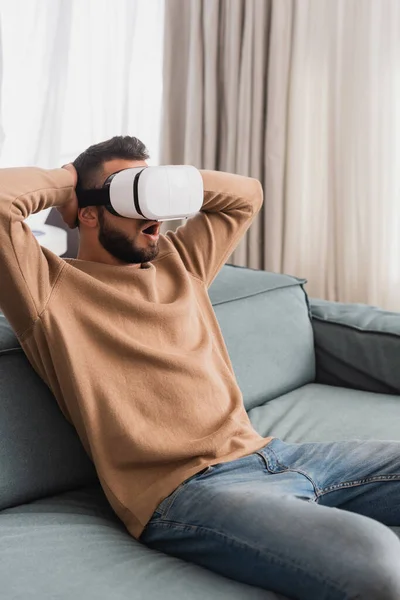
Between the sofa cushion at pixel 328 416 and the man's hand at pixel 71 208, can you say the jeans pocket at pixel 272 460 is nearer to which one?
the sofa cushion at pixel 328 416

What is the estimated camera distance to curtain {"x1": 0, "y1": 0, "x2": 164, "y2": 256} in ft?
9.87

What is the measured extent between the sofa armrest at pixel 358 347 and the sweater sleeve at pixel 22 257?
1.08 metres

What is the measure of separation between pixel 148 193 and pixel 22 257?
10.2 inches

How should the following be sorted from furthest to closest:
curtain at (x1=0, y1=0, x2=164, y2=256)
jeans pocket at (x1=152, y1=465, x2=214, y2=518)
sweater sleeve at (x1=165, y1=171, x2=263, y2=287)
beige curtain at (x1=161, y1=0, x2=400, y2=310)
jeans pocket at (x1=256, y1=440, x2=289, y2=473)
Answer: curtain at (x1=0, y1=0, x2=164, y2=256), beige curtain at (x1=161, y1=0, x2=400, y2=310), sweater sleeve at (x1=165, y1=171, x2=263, y2=287), jeans pocket at (x1=256, y1=440, x2=289, y2=473), jeans pocket at (x1=152, y1=465, x2=214, y2=518)

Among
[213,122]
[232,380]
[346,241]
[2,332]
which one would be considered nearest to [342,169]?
[346,241]

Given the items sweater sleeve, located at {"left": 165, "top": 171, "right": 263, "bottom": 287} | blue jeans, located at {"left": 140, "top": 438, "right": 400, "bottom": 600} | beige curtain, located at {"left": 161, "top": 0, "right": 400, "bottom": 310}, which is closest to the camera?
blue jeans, located at {"left": 140, "top": 438, "right": 400, "bottom": 600}

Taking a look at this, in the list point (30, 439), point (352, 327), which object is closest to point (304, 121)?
point (352, 327)

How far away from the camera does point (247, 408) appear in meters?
2.12

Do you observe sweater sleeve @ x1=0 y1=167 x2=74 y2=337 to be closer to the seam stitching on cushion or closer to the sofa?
the sofa

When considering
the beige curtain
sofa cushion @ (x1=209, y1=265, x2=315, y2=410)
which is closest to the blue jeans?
sofa cushion @ (x1=209, y1=265, x2=315, y2=410)

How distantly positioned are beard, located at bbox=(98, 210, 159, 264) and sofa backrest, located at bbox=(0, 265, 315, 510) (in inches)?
10.1

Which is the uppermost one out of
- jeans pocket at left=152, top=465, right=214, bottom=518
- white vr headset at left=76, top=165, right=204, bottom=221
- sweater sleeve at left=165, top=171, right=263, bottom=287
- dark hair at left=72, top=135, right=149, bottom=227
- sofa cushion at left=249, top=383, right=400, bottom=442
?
dark hair at left=72, top=135, right=149, bottom=227

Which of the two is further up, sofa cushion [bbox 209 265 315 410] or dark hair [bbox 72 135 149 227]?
dark hair [bbox 72 135 149 227]

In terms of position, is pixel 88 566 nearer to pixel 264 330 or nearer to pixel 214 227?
pixel 214 227
